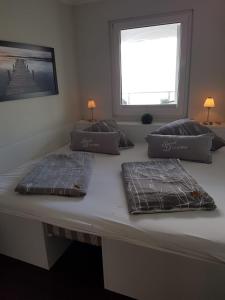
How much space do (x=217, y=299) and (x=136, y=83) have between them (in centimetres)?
253

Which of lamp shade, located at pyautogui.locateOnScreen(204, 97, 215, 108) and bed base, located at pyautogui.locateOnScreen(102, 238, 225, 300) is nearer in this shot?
bed base, located at pyautogui.locateOnScreen(102, 238, 225, 300)

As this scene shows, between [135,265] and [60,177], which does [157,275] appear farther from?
[60,177]

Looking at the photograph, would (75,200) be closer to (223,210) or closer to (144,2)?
(223,210)

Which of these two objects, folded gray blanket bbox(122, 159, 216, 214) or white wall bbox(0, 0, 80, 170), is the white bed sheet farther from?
white wall bbox(0, 0, 80, 170)

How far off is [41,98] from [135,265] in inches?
80.0

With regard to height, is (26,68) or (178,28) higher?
(178,28)

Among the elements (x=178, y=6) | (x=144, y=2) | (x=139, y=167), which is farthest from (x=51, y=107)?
(x=178, y=6)

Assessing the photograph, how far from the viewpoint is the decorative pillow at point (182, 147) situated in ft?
6.70

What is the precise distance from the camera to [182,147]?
2.10 metres

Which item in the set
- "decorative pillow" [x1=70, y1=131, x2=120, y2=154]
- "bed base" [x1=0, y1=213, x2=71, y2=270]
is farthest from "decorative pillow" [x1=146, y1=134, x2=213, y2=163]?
"bed base" [x1=0, y1=213, x2=71, y2=270]

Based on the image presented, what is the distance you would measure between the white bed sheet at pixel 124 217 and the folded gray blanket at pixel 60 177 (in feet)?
0.16

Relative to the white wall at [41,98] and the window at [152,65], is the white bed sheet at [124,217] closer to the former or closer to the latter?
the white wall at [41,98]

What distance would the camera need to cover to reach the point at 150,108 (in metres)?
2.97

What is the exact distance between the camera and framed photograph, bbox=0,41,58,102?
2.03 meters
